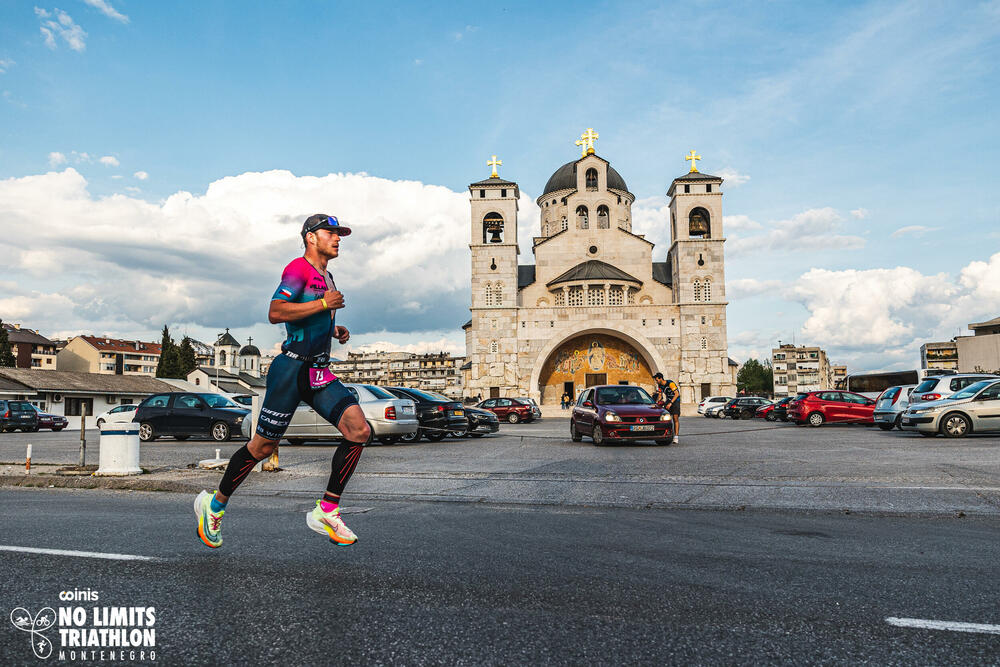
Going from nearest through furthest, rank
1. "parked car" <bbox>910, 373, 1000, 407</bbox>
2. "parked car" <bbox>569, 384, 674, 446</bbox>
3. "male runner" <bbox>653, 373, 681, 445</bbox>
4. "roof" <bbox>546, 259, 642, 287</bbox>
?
"parked car" <bbox>569, 384, 674, 446</bbox> → "male runner" <bbox>653, 373, 681, 445</bbox> → "parked car" <bbox>910, 373, 1000, 407</bbox> → "roof" <bbox>546, 259, 642, 287</bbox>

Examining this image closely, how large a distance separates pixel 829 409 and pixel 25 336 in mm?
115390

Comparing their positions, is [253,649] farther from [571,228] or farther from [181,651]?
[571,228]

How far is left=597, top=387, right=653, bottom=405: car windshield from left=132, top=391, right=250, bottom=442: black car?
9691 millimetres

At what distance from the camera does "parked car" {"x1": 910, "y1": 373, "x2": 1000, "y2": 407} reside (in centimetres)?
2042

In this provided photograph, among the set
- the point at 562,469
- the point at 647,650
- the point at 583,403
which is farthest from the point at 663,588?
the point at 583,403

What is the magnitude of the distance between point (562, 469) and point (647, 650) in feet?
29.6

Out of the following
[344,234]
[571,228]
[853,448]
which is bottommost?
[853,448]

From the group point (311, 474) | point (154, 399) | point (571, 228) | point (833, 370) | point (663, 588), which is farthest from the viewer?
point (833, 370)

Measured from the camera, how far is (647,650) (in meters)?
3.05

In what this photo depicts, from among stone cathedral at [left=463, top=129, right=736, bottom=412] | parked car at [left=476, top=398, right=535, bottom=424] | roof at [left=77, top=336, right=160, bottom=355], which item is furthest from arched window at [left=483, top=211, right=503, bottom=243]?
roof at [left=77, top=336, right=160, bottom=355]

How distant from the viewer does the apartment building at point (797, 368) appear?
150m

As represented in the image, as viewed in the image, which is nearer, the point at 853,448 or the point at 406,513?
the point at 406,513

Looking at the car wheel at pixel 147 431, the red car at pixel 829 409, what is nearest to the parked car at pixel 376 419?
the car wheel at pixel 147 431

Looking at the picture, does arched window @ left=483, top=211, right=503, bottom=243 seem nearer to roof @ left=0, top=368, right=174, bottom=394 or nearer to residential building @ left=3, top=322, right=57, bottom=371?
roof @ left=0, top=368, right=174, bottom=394
